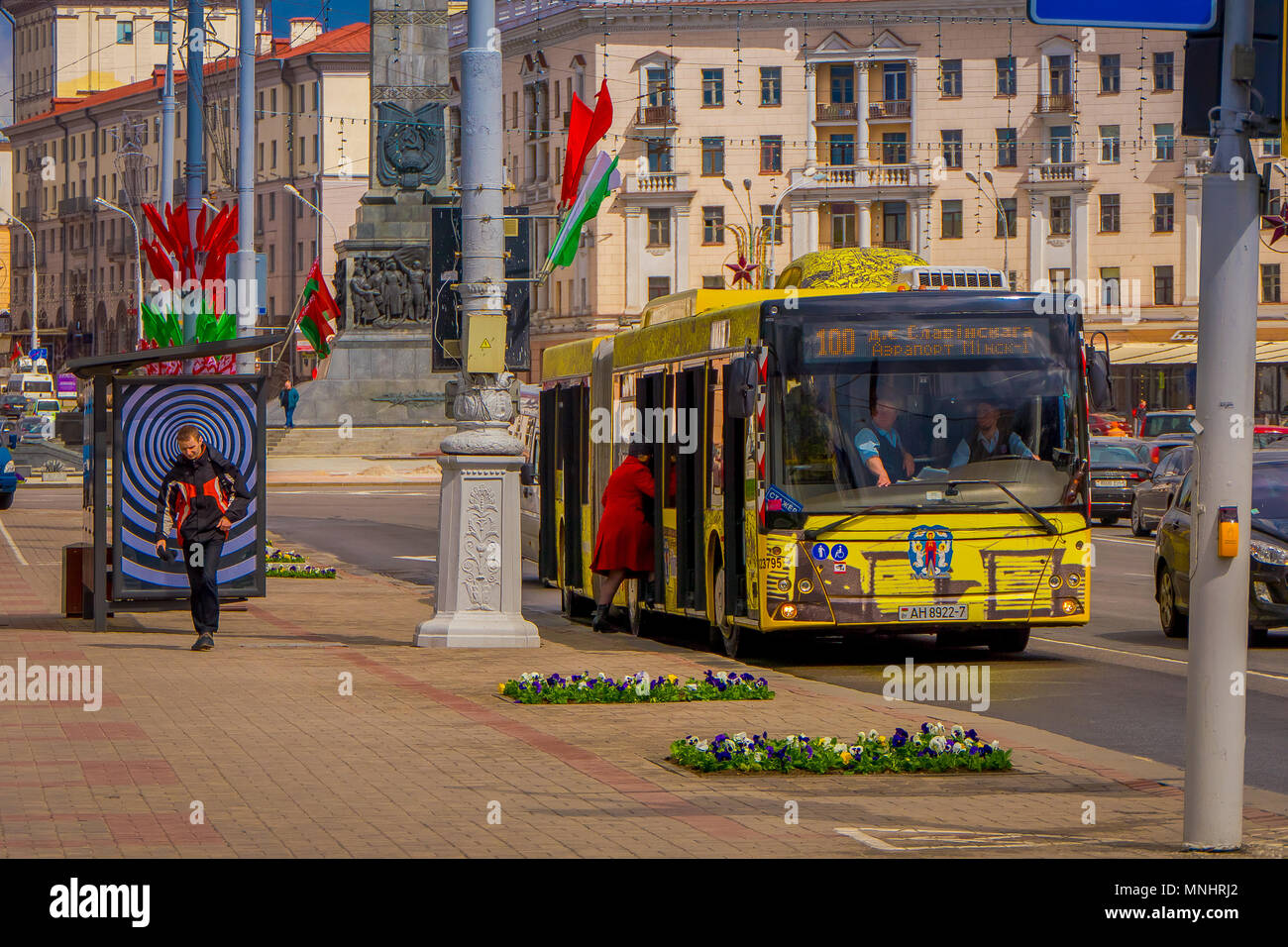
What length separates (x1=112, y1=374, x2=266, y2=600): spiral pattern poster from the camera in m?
19.7

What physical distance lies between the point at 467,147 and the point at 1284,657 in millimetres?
7370

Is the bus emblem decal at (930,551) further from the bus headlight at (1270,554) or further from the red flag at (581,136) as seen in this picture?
the red flag at (581,136)

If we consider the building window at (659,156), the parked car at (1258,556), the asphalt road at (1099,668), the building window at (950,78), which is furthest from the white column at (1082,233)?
the parked car at (1258,556)

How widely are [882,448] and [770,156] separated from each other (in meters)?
89.3

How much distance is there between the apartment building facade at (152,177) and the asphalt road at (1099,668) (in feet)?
263

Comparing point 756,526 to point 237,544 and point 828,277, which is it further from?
point 237,544

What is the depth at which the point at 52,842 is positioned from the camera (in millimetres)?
8695

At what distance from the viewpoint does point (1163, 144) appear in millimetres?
101188

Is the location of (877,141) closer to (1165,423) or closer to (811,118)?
(811,118)

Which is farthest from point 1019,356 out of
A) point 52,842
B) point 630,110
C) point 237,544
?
point 630,110

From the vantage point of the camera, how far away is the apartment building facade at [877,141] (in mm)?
101312

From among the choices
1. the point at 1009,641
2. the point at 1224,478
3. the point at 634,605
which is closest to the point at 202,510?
the point at 634,605

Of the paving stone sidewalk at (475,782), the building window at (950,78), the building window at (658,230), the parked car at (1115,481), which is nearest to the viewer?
the paving stone sidewalk at (475,782)

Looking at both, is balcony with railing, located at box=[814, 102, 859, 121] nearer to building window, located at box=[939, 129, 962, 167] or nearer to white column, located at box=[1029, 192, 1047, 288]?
building window, located at box=[939, 129, 962, 167]
